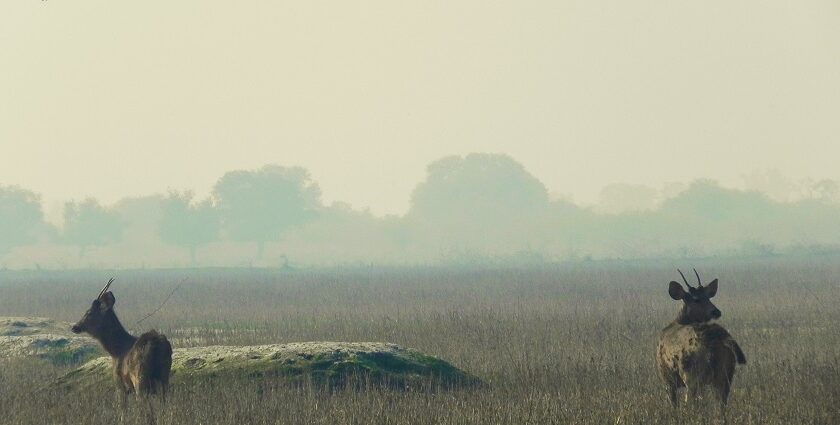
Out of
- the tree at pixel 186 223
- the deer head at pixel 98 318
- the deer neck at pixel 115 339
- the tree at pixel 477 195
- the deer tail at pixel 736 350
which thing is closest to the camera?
the deer tail at pixel 736 350

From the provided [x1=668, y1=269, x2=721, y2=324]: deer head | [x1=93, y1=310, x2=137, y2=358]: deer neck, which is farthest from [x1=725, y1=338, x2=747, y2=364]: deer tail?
[x1=93, y1=310, x2=137, y2=358]: deer neck

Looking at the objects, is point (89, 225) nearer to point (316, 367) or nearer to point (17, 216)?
point (17, 216)

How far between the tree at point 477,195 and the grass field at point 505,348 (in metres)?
99.6

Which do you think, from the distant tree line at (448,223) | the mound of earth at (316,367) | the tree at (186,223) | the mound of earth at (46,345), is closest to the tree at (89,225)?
the distant tree line at (448,223)

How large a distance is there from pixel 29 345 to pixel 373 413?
36.4 ft

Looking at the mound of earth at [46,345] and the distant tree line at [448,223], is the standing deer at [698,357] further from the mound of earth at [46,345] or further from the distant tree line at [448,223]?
the distant tree line at [448,223]

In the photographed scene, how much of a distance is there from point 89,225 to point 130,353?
398 feet

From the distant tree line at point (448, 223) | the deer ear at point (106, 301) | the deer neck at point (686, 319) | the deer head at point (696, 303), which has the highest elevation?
the distant tree line at point (448, 223)

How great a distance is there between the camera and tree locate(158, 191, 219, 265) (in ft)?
397

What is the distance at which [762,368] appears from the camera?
16.1 m

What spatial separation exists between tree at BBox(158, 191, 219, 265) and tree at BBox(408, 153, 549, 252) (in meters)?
27.6

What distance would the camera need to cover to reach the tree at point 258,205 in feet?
412

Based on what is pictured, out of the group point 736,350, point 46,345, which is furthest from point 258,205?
point 736,350

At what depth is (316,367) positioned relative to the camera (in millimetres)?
14523
